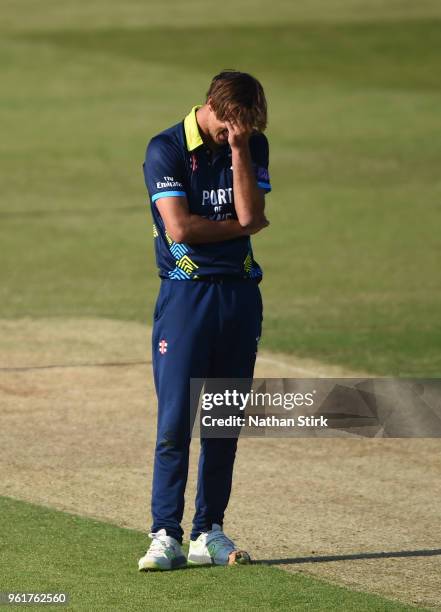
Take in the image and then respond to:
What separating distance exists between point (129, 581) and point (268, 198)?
1493 cm

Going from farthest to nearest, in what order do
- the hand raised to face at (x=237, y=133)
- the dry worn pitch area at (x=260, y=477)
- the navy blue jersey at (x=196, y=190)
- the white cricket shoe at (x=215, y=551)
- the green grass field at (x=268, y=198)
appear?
the dry worn pitch area at (x=260, y=477) < the green grass field at (x=268, y=198) < the white cricket shoe at (x=215, y=551) < the navy blue jersey at (x=196, y=190) < the hand raised to face at (x=237, y=133)

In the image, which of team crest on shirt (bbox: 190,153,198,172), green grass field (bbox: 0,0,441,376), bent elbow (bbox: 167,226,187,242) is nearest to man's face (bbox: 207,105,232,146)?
team crest on shirt (bbox: 190,153,198,172)

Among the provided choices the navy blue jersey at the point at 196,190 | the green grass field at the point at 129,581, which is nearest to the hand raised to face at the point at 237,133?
the navy blue jersey at the point at 196,190

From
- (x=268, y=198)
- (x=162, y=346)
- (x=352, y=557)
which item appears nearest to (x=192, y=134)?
(x=162, y=346)

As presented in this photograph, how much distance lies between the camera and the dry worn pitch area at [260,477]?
22.3 feet

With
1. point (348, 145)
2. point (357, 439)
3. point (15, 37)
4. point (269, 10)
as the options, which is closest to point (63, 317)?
point (357, 439)

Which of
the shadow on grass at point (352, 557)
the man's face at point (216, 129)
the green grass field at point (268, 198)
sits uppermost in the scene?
the green grass field at point (268, 198)

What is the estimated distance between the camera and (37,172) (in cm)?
2291

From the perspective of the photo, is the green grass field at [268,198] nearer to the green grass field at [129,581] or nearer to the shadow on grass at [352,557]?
the green grass field at [129,581]

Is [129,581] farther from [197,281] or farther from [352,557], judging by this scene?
[197,281]

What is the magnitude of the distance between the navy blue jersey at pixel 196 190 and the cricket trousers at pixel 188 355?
7cm

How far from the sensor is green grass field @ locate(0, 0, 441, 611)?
6.57 m

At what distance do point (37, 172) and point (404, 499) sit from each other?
15893mm

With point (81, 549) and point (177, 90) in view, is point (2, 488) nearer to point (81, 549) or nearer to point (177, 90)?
point (81, 549)
